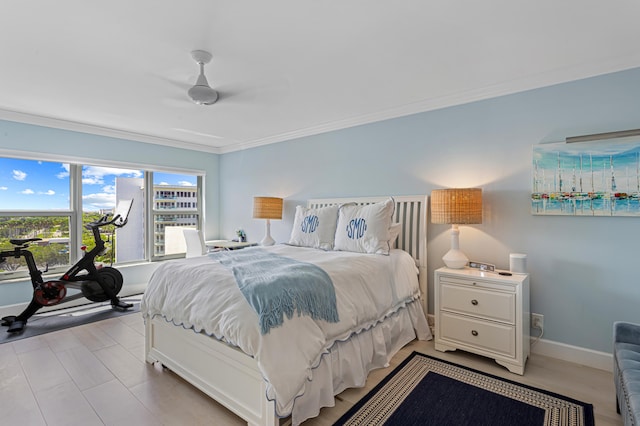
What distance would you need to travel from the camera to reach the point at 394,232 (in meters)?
3.14

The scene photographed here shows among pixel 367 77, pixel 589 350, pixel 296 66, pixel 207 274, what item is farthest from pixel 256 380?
pixel 589 350

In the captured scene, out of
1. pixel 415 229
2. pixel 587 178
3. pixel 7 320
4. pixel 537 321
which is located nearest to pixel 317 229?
pixel 415 229

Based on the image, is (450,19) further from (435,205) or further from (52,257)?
(52,257)

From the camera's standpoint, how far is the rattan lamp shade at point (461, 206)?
2648mm

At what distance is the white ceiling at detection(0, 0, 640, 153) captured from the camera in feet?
5.81

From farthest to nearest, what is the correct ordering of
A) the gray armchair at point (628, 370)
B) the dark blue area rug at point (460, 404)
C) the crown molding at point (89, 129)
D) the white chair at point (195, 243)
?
the white chair at point (195, 243) → the crown molding at point (89, 129) → the dark blue area rug at point (460, 404) → the gray armchair at point (628, 370)

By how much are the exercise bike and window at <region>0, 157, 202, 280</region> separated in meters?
0.29

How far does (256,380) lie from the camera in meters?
1.68

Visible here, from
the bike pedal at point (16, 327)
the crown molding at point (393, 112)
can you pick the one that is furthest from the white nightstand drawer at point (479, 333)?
the bike pedal at point (16, 327)

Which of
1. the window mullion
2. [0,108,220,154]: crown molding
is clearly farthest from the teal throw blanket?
[0,108,220,154]: crown molding

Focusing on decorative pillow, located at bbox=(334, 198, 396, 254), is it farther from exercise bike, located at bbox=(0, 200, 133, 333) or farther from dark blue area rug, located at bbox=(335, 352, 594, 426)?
exercise bike, located at bbox=(0, 200, 133, 333)

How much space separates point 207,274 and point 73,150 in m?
3.35

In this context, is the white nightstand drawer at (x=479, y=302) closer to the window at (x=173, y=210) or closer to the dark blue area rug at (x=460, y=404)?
the dark blue area rug at (x=460, y=404)

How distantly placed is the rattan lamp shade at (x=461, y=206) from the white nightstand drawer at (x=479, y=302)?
0.57 metres
